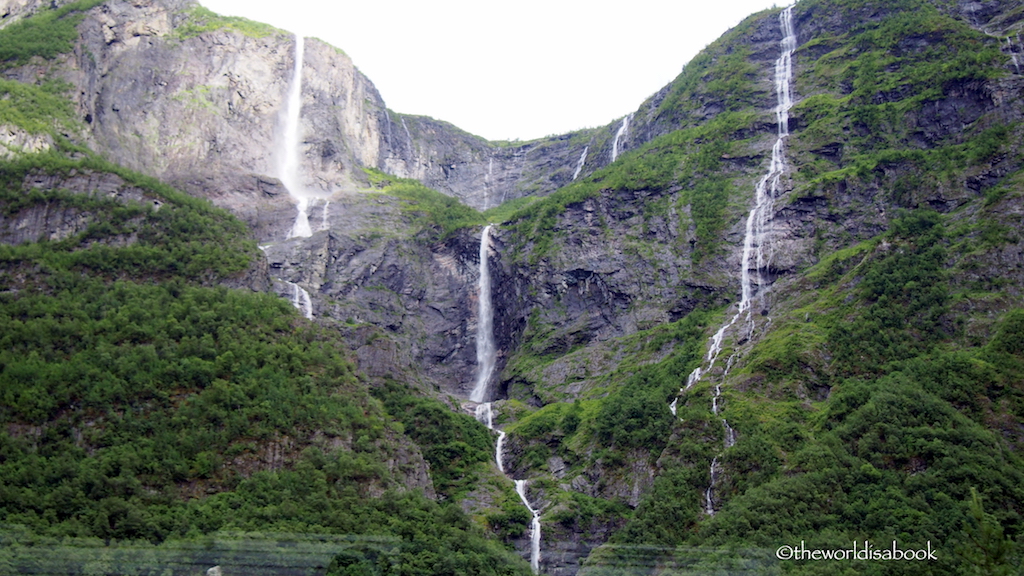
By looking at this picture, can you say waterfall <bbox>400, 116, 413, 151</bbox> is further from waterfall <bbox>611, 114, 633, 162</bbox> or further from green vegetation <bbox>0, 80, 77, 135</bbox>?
green vegetation <bbox>0, 80, 77, 135</bbox>

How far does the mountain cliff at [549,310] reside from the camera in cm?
3785

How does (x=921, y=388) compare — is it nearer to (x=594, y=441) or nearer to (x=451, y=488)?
(x=594, y=441)

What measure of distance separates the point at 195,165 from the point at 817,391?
5432 centimetres

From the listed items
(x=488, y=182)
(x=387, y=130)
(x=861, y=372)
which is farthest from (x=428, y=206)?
(x=861, y=372)

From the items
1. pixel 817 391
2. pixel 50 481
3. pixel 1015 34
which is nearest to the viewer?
pixel 50 481

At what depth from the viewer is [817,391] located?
153 feet

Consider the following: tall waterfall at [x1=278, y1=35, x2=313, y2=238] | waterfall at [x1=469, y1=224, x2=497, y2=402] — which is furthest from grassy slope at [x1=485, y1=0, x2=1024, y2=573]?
tall waterfall at [x1=278, y1=35, x2=313, y2=238]

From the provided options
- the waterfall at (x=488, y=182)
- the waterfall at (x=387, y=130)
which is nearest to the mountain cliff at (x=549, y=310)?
the waterfall at (x=387, y=130)

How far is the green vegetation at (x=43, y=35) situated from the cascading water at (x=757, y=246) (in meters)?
55.6

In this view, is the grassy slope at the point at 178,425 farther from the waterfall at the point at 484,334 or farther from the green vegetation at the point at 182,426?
the waterfall at the point at 484,334

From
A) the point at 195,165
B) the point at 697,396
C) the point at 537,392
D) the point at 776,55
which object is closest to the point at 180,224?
the point at 195,165

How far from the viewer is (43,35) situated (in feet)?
236

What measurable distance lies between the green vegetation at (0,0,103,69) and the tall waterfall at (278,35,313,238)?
732 inches

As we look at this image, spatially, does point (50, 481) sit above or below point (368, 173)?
below
